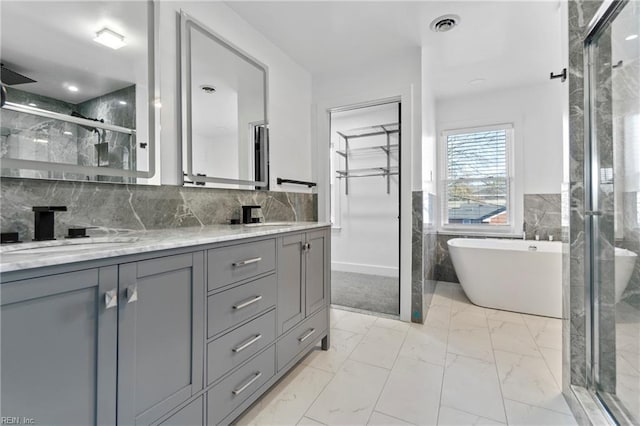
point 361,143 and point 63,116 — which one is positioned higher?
point 361,143

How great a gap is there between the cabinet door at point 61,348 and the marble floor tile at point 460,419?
144 centimetres

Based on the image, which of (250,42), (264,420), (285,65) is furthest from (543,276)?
(250,42)

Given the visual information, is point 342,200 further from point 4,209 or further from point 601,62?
point 4,209

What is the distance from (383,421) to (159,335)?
3.77 ft

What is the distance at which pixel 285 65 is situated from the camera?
2.72 m

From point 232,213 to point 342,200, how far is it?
2.61m

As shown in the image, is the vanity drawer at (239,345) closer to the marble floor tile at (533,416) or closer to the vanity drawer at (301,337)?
the vanity drawer at (301,337)

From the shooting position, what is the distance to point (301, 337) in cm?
182

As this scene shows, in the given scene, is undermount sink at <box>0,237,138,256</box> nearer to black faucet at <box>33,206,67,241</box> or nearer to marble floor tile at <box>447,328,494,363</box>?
black faucet at <box>33,206,67,241</box>

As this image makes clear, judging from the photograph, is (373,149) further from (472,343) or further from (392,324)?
(472,343)

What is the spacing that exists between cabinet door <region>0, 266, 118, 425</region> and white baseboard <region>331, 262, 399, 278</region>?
12.2ft

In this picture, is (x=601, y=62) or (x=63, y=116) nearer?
(x=63, y=116)

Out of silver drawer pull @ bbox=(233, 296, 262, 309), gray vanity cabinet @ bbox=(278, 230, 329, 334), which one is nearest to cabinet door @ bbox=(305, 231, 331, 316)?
gray vanity cabinet @ bbox=(278, 230, 329, 334)

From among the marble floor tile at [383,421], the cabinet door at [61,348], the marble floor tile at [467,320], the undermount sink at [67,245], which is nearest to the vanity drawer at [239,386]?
the cabinet door at [61,348]
